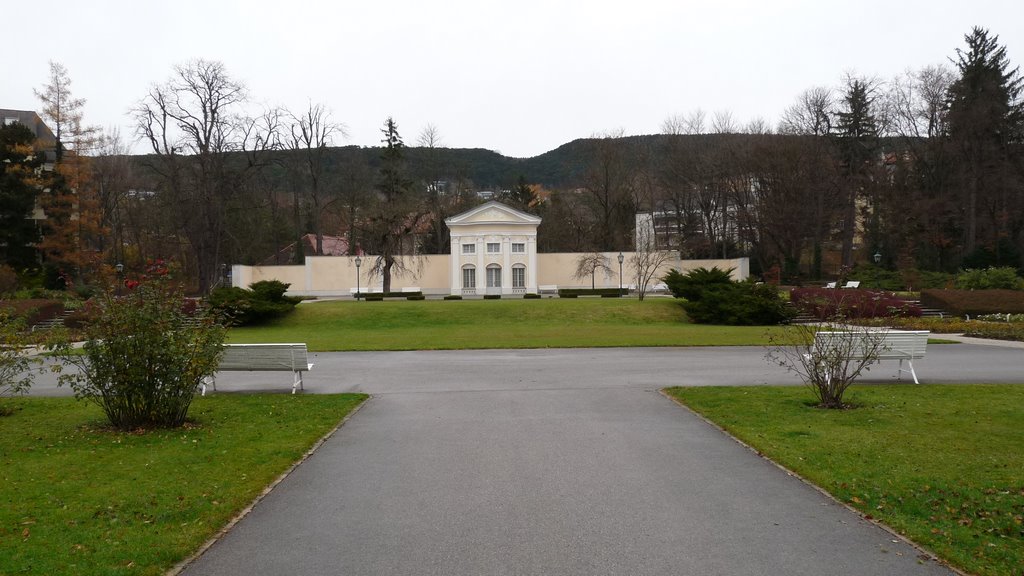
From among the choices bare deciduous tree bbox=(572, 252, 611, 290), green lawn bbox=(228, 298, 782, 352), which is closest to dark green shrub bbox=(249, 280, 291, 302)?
green lawn bbox=(228, 298, 782, 352)

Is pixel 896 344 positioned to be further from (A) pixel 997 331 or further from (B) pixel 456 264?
(B) pixel 456 264

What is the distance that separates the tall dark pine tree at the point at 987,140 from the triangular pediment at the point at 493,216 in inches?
1187

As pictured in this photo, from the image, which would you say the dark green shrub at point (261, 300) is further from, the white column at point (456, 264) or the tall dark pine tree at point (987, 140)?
the tall dark pine tree at point (987, 140)

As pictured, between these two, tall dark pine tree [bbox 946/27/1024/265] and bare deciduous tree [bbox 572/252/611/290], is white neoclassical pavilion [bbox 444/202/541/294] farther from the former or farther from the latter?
tall dark pine tree [bbox 946/27/1024/265]

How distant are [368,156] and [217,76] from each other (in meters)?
30.3

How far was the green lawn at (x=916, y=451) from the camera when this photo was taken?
5.29m

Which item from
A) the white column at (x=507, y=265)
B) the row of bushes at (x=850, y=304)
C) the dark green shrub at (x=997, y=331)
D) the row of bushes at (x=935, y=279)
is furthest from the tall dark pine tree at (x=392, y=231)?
the dark green shrub at (x=997, y=331)

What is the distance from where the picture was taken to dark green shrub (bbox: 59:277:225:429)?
30.7 feet

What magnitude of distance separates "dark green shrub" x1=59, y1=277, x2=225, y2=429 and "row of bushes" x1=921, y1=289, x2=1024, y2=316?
1352 inches

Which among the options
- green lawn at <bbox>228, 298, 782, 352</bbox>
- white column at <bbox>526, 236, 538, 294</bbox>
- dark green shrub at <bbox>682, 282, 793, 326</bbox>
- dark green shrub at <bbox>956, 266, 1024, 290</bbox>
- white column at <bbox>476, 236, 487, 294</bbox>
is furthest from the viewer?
white column at <bbox>526, 236, 538, 294</bbox>

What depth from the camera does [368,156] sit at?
80.8m

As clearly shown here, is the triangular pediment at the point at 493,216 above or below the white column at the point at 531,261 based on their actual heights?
above

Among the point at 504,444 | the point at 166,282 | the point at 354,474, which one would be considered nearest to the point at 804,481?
the point at 504,444

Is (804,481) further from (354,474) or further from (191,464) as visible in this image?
(191,464)
